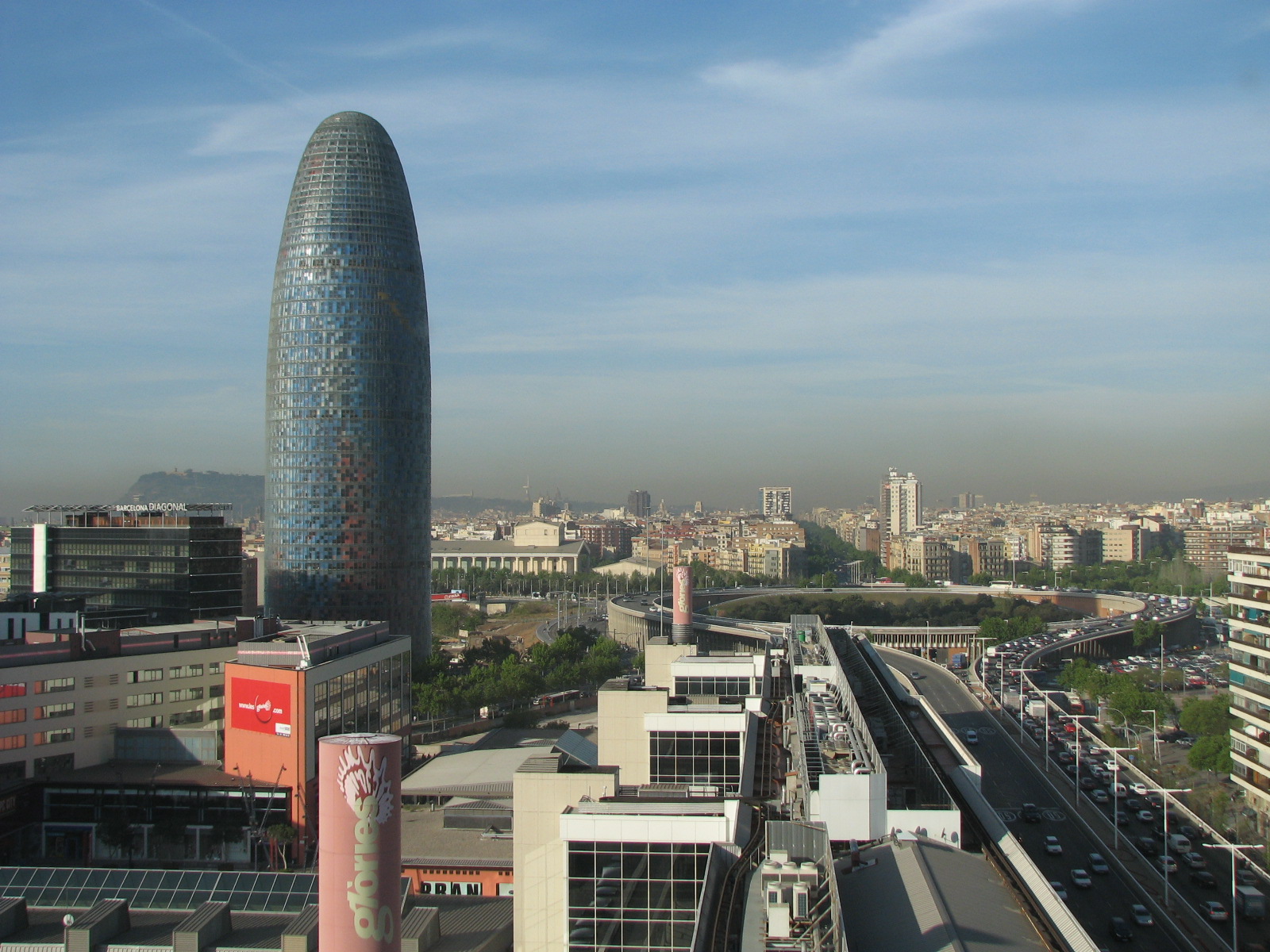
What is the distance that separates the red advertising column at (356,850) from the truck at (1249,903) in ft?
82.9

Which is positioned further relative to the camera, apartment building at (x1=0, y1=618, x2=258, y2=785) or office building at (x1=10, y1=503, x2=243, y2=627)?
office building at (x1=10, y1=503, x2=243, y2=627)

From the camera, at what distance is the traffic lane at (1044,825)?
95.2ft

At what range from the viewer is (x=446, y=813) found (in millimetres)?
34406

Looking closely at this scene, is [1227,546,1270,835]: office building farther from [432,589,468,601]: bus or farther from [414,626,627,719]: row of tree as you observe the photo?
[432,589,468,601]: bus

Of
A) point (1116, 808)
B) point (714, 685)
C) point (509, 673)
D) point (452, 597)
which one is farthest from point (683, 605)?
point (452, 597)

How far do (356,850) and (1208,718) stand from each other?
4775 centimetres

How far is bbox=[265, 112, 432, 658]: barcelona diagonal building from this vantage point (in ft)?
234

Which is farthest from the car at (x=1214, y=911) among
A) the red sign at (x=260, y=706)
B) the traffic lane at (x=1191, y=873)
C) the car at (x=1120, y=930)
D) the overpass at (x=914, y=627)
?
the overpass at (x=914, y=627)

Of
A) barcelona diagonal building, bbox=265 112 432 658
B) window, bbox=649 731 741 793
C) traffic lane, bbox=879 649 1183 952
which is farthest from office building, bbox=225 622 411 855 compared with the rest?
barcelona diagonal building, bbox=265 112 432 658

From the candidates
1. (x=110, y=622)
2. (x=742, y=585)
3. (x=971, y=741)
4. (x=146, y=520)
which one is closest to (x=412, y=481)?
(x=146, y=520)

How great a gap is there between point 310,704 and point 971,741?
29889 millimetres

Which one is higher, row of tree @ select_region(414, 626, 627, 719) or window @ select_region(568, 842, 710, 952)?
window @ select_region(568, 842, 710, 952)

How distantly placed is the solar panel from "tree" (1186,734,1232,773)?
3664 cm

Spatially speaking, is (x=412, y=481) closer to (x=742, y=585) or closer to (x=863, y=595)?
(x=863, y=595)
